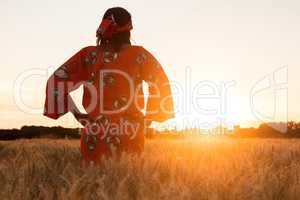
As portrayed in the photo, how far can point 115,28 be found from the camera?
14.1 ft

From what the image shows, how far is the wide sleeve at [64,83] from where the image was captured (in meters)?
4.45

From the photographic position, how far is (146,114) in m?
4.41

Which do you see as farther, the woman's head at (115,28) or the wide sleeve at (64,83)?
the wide sleeve at (64,83)

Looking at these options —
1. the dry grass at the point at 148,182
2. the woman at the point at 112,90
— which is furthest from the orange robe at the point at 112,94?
the dry grass at the point at 148,182

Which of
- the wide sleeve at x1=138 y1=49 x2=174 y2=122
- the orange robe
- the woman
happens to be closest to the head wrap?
the woman

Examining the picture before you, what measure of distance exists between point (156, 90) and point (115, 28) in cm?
64

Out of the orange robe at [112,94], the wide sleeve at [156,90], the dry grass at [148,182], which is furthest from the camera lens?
the wide sleeve at [156,90]

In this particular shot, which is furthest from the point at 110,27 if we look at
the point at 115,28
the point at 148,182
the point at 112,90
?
the point at 148,182

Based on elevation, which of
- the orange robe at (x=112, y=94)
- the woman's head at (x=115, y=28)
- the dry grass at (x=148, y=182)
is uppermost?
the woman's head at (x=115, y=28)

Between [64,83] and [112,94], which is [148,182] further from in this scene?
[64,83]

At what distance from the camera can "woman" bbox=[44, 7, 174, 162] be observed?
427 centimetres

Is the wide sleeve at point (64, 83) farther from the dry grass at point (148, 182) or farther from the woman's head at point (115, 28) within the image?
the dry grass at point (148, 182)

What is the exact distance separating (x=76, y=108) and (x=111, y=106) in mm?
354

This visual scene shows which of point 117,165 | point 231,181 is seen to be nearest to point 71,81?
point 117,165
